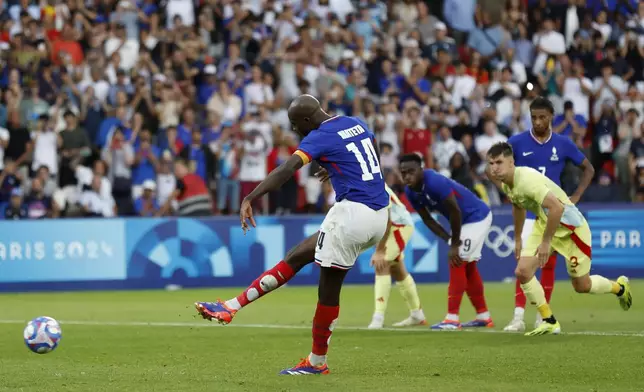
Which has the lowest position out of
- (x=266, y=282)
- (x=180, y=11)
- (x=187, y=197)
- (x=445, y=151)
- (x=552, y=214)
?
(x=266, y=282)

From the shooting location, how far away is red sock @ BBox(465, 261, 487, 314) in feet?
48.6

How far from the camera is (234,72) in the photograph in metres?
25.4

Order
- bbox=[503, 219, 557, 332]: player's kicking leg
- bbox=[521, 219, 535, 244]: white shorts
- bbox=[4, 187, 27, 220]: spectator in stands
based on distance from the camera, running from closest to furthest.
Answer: bbox=[521, 219, 535, 244]: white shorts, bbox=[503, 219, 557, 332]: player's kicking leg, bbox=[4, 187, 27, 220]: spectator in stands

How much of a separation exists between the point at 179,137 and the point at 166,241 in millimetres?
2680

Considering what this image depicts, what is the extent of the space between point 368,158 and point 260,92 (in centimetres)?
1493

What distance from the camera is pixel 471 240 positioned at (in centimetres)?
1476

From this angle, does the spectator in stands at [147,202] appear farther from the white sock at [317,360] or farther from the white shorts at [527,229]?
the white sock at [317,360]

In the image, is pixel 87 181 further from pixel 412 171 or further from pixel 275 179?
pixel 275 179

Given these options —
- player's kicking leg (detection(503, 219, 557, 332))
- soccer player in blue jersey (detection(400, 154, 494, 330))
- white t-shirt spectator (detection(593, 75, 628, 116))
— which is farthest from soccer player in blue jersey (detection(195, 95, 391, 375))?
white t-shirt spectator (detection(593, 75, 628, 116))

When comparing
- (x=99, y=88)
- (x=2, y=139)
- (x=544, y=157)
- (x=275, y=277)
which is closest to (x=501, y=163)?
(x=544, y=157)

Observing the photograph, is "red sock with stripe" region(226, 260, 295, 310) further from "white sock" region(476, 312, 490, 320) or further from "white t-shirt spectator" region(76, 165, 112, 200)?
"white t-shirt spectator" region(76, 165, 112, 200)

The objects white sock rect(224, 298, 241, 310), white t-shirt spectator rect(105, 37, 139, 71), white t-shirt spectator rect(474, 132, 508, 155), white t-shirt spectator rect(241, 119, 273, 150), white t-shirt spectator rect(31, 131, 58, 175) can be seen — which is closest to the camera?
white sock rect(224, 298, 241, 310)

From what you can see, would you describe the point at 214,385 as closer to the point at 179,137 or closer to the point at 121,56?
the point at 179,137

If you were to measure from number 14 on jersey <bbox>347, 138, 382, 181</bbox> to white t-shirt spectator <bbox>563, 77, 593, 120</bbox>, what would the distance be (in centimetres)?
1703
